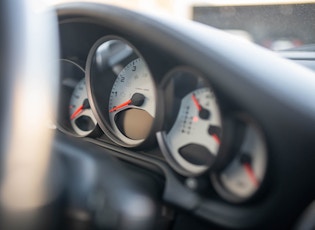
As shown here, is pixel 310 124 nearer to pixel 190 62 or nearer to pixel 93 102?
pixel 190 62

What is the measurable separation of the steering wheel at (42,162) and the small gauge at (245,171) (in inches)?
8.0

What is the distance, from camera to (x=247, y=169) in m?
1.16

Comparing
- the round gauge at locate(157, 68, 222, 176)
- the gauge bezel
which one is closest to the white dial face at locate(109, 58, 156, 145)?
the round gauge at locate(157, 68, 222, 176)

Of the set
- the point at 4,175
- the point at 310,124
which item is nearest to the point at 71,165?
the point at 4,175

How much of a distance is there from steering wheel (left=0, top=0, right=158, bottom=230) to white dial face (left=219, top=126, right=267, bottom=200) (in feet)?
0.72

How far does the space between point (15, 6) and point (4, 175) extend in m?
0.36

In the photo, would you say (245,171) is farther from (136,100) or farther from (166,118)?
(136,100)

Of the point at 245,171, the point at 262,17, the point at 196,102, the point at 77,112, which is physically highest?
the point at 262,17

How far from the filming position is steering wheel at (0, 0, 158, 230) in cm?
95

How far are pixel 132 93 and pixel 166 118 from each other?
277 millimetres

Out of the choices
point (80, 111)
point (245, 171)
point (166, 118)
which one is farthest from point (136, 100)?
point (245, 171)

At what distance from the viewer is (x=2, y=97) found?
0.94 metres

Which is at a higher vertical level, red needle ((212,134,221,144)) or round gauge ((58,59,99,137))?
red needle ((212,134,221,144))

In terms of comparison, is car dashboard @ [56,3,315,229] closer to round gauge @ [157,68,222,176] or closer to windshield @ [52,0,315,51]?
round gauge @ [157,68,222,176]
